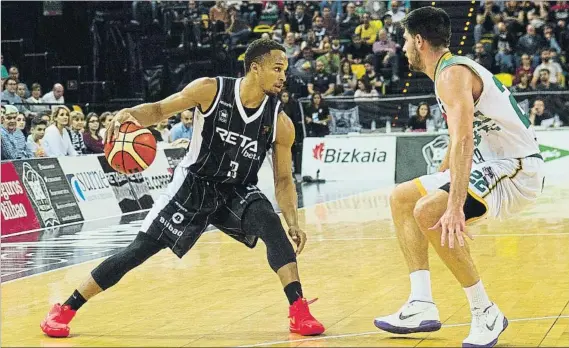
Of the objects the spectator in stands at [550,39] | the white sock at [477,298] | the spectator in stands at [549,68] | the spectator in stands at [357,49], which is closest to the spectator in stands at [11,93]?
the spectator in stands at [357,49]

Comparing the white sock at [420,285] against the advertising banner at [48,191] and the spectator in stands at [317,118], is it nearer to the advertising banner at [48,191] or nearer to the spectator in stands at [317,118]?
the advertising banner at [48,191]

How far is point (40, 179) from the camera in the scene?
554 inches

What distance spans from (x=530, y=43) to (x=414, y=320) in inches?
752

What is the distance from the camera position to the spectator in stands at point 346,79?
955 inches

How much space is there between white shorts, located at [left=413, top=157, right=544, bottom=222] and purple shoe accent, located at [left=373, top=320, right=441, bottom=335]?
684 mm

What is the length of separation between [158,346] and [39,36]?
19.2 meters

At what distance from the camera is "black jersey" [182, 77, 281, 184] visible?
6.49 meters

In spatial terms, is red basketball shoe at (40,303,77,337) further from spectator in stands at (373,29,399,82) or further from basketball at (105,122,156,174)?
spectator in stands at (373,29,399,82)

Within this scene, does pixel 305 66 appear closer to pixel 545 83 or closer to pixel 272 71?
pixel 545 83

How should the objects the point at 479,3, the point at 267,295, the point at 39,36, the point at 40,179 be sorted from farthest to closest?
1. the point at 479,3
2. the point at 39,36
3. the point at 40,179
4. the point at 267,295

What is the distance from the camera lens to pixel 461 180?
213 inches

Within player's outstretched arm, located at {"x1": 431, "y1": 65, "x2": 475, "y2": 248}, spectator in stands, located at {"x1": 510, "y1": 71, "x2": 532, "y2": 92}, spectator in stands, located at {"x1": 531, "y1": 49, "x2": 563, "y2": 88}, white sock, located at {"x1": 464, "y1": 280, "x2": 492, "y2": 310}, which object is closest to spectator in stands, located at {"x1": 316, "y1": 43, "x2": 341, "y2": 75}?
spectator in stands, located at {"x1": 510, "y1": 71, "x2": 532, "y2": 92}

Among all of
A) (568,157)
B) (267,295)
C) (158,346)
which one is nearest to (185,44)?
(568,157)

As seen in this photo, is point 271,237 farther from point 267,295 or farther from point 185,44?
point 185,44
